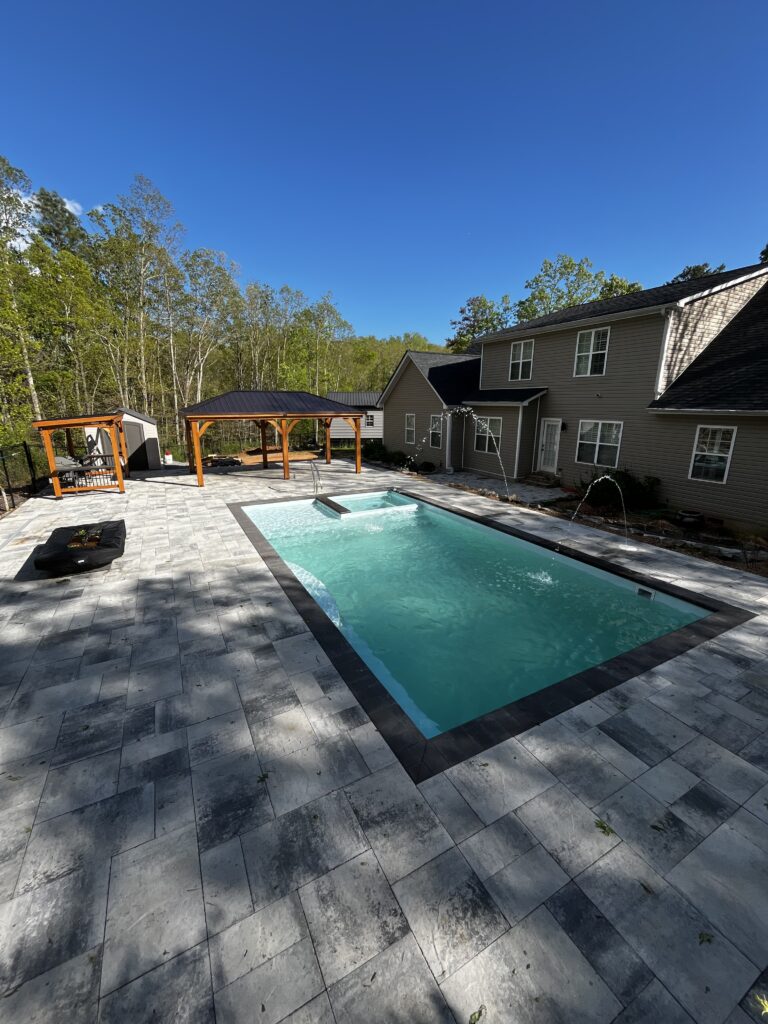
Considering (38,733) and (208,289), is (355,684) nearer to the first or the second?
(38,733)

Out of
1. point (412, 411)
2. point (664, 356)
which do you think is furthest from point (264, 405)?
point (664, 356)

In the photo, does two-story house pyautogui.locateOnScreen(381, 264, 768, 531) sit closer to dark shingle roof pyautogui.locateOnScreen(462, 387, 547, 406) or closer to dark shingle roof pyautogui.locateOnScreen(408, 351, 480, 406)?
dark shingle roof pyautogui.locateOnScreen(462, 387, 547, 406)

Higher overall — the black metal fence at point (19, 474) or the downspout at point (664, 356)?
the downspout at point (664, 356)

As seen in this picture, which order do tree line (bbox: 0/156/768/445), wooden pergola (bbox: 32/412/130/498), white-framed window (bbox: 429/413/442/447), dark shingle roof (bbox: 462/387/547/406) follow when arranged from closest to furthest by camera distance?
wooden pergola (bbox: 32/412/130/498), dark shingle roof (bbox: 462/387/547/406), tree line (bbox: 0/156/768/445), white-framed window (bbox: 429/413/442/447)

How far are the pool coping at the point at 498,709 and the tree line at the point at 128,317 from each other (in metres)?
11.1

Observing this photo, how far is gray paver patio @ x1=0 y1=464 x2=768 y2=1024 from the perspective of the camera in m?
1.97

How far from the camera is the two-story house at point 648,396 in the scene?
31.6 ft

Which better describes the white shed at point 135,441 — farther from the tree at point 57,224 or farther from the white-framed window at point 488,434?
the white-framed window at point 488,434

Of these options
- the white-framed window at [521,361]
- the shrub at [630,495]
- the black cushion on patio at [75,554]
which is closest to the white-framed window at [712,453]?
the shrub at [630,495]

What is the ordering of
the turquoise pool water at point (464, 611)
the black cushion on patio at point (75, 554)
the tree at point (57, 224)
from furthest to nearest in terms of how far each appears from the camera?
1. the tree at point (57, 224)
2. the black cushion on patio at point (75, 554)
3. the turquoise pool water at point (464, 611)

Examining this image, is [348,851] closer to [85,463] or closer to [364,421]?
[85,463]

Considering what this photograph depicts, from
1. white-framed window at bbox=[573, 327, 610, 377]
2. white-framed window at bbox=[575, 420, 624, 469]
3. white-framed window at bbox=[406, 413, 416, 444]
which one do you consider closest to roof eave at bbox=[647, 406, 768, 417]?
white-framed window at bbox=[575, 420, 624, 469]

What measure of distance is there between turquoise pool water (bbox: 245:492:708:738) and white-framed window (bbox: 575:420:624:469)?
5.75m

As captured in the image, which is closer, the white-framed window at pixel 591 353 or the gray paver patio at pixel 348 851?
the gray paver patio at pixel 348 851
